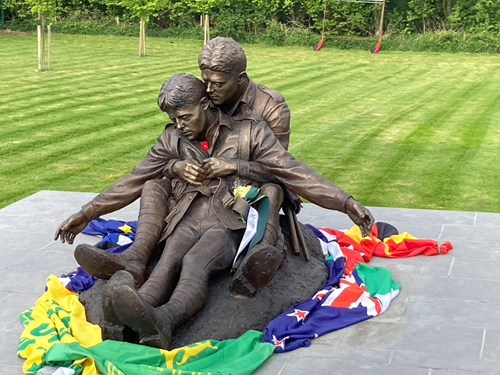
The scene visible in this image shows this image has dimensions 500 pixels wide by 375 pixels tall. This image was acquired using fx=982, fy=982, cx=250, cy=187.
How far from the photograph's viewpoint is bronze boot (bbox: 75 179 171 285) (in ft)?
20.5

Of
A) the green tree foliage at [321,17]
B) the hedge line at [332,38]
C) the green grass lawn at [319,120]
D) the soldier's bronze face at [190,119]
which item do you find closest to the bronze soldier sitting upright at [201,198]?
the soldier's bronze face at [190,119]

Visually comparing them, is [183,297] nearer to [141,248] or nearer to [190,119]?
[141,248]

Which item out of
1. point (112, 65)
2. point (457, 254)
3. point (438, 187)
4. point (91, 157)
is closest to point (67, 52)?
point (112, 65)

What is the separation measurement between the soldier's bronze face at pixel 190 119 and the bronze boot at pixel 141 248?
1.54 ft

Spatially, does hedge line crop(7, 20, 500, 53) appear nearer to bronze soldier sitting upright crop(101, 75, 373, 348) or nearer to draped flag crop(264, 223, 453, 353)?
draped flag crop(264, 223, 453, 353)

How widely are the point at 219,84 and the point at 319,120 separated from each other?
31.2ft

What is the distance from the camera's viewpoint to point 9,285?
725 cm

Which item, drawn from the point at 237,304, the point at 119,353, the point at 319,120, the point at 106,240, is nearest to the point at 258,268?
the point at 237,304

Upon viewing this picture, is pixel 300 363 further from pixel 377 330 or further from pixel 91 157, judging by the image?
pixel 91 157

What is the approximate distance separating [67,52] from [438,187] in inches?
668

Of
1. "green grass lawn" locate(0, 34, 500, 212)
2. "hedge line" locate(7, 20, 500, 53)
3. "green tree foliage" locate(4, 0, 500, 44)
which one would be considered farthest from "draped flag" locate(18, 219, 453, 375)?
"green tree foliage" locate(4, 0, 500, 44)

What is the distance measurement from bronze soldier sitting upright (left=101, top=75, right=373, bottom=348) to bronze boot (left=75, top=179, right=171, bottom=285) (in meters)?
0.08

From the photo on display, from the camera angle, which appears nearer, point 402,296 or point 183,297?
point 183,297

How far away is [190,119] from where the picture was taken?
6.66m
